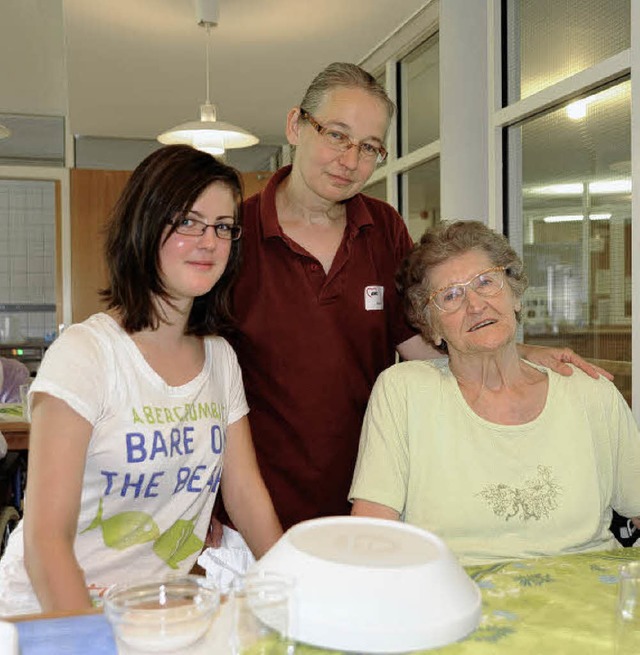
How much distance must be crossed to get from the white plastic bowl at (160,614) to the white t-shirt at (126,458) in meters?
0.48

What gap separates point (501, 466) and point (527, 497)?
0.08 m

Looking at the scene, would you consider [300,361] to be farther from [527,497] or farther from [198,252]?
[527,497]

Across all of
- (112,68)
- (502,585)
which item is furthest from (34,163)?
(502,585)

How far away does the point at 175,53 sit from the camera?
467 centimetres

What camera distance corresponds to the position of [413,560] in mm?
1017

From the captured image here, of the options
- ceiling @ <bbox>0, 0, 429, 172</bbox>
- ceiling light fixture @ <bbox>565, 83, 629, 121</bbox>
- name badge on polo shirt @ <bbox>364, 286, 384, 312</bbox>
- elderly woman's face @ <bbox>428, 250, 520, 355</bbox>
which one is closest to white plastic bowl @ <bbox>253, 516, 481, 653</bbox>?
elderly woman's face @ <bbox>428, 250, 520, 355</bbox>

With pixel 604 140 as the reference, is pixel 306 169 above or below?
below

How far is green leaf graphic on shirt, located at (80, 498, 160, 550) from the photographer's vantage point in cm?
149

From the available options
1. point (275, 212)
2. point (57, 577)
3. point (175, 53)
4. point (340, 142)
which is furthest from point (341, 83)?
point (175, 53)

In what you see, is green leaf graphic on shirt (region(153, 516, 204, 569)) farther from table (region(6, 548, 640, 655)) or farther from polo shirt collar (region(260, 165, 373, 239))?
polo shirt collar (region(260, 165, 373, 239))

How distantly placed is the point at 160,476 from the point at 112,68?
4.14 metres

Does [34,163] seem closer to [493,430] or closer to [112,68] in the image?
[112,68]

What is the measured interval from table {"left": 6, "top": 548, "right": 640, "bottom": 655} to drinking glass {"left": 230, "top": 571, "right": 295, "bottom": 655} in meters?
0.04

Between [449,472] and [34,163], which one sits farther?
[34,163]
